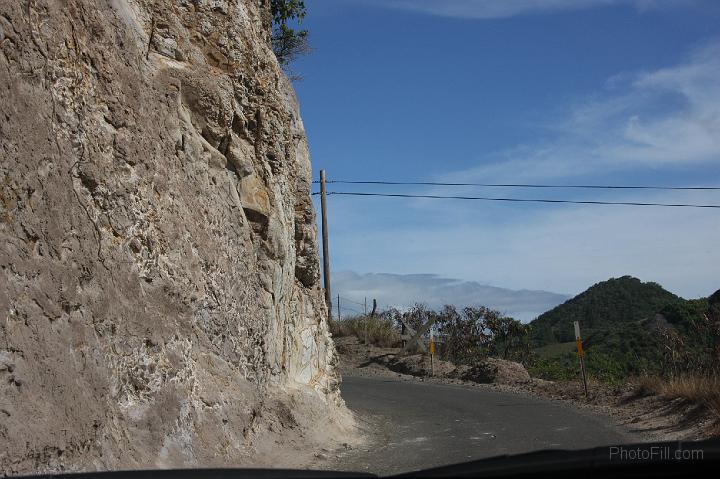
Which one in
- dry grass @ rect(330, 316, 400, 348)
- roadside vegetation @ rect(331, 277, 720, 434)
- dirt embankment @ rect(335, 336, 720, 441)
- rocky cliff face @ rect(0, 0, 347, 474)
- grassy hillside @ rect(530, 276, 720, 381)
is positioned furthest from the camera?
dry grass @ rect(330, 316, 400, 348)

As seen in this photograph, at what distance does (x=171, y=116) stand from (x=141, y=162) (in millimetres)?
1376

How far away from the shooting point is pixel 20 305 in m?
7.21

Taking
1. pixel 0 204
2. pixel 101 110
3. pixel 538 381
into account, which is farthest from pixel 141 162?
pixel 538 381

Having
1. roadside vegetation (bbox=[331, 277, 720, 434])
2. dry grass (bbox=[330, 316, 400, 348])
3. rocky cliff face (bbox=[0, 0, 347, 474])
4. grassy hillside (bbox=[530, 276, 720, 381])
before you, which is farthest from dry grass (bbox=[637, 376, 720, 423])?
dry grass (bbox=[330, 316, 400, 348])

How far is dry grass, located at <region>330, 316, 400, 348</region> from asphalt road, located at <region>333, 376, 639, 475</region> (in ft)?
37.5

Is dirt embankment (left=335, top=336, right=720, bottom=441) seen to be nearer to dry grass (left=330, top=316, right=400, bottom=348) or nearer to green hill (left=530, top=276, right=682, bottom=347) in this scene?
dry grass (left=330, top=316, right=400, bottom=348)

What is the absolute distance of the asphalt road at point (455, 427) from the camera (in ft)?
38.5

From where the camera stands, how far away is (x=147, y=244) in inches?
385

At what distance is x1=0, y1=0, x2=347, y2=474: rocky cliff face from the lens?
7.50m

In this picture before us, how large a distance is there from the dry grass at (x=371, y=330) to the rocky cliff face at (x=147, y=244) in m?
19.0

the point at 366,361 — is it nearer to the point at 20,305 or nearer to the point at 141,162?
the point at 141,162

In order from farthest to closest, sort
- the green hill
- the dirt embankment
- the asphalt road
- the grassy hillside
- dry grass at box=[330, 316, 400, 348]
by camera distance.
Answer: the green hill, dry grass at box=[330, 316, 400, 348], the grassy hillside, the dirt embankment, the asphalt road

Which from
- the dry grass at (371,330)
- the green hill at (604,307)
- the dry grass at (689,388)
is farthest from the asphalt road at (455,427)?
the green hill at (604,307)

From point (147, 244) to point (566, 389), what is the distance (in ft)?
49.4
